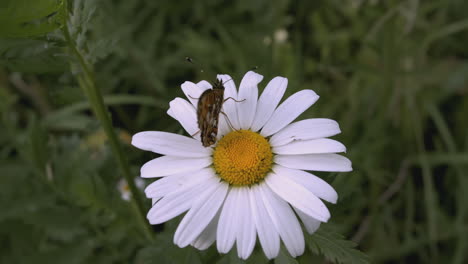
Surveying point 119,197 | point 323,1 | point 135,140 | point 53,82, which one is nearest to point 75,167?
point 119,197

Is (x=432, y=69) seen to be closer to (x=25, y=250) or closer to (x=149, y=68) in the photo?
(x=149, y=68)

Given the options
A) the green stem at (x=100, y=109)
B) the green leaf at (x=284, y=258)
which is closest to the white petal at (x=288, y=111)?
the green leaf at (x=284, y=258)

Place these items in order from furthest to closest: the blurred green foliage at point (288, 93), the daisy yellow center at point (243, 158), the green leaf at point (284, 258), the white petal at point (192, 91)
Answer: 1. the blurred green foliage at point (288, 93)
2. the white petal at point (192, 91)
3. the daisy yellow center at point (243, 158)
4. the green leaf at point (284, 258)

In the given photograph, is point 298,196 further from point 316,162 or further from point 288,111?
point 288,111

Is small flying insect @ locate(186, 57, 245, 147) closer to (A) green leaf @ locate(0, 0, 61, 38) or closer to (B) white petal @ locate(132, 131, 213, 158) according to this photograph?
(B) white petal @ locate(132, 131, 213, 158)

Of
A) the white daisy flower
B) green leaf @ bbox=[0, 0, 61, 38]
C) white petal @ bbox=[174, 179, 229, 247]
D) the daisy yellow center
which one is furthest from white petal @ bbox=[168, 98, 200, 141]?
green leaf @ bbox=[0, 0, 61, 38]

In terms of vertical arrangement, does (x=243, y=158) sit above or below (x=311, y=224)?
above

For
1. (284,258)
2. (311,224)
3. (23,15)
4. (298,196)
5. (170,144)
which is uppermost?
(23,15)

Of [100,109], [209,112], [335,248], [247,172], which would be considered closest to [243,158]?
[247,172]

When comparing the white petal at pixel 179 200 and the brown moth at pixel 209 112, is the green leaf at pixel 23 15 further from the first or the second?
the white petal at pixel 179 200
